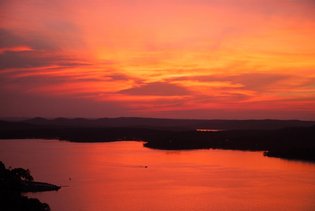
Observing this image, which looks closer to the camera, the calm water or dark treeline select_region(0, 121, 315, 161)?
the calm water

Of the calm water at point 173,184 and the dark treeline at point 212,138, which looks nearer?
the calm water at point 173,184

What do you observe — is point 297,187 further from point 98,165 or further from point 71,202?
point 98,165

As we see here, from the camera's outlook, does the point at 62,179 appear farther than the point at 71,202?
Yes

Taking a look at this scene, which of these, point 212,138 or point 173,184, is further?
point 212,138

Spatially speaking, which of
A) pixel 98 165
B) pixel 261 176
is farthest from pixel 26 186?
pixel 261 176
